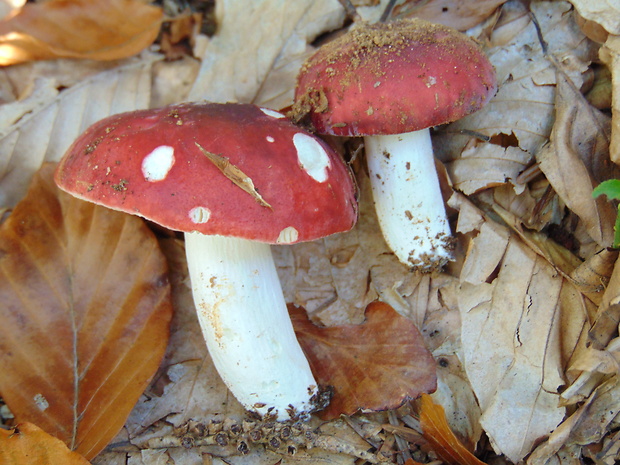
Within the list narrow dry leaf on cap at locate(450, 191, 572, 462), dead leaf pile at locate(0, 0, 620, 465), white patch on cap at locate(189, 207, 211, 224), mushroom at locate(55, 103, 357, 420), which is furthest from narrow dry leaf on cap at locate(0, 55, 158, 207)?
narrow dry leaf on cap at locate(450, 191, 572, 462)

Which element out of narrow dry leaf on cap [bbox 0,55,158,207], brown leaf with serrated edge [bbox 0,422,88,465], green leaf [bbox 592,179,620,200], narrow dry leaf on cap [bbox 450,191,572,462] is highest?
narrow dry leaf on cap [bbox 0,55,158,207]

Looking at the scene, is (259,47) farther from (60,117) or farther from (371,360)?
(371,360)

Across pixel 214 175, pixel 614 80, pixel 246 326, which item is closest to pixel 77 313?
pixel 246 326

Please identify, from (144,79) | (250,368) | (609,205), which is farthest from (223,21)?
(609,205)

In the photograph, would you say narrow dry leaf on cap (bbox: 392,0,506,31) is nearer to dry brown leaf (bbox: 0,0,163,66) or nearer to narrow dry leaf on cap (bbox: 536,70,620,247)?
narrow dry leaf on cap (bbox: 536,70,620,247)

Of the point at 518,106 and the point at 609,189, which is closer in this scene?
the point at 609,189

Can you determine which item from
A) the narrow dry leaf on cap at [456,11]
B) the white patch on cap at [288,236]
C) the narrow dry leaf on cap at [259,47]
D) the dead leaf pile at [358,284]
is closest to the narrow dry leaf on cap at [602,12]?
the dead leaf pile at [358,284]
